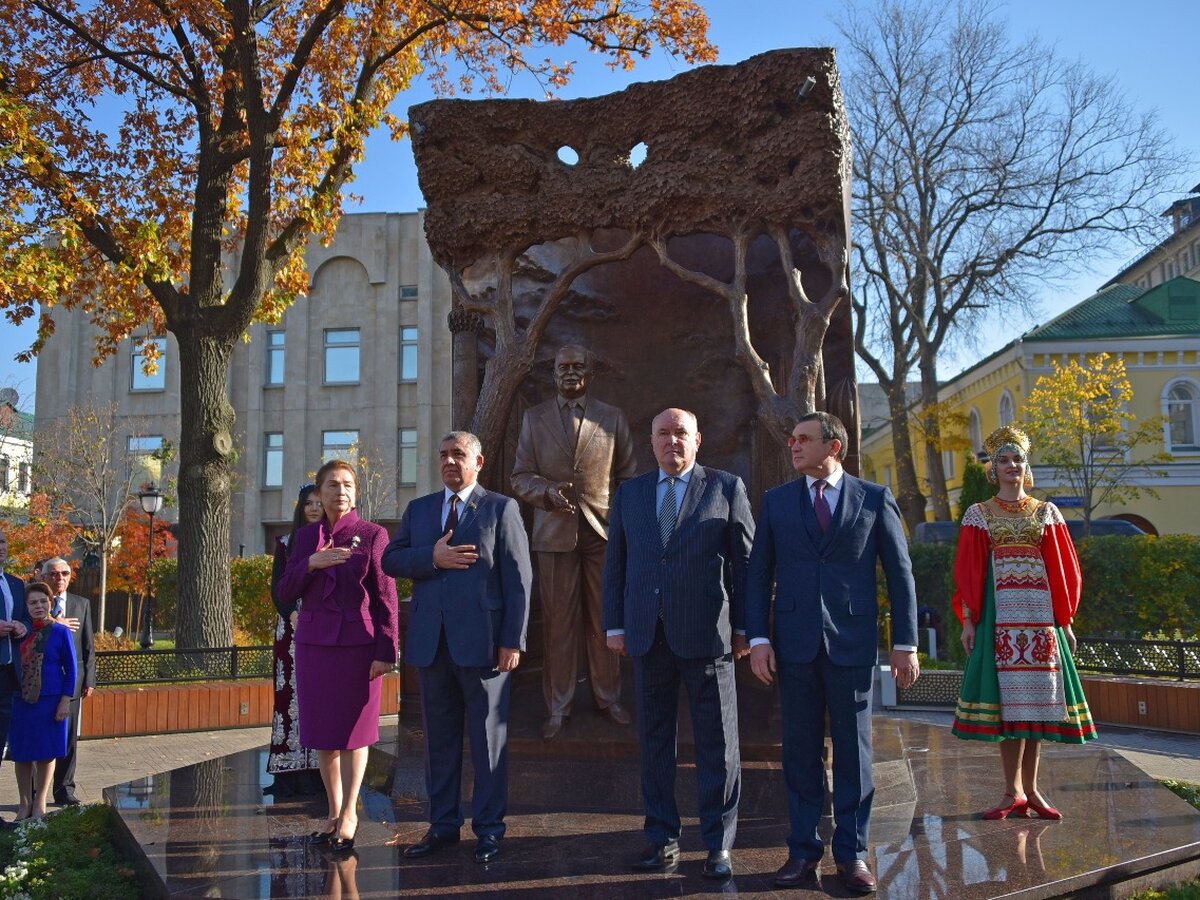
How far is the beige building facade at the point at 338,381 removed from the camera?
108 feet

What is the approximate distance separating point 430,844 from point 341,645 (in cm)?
99

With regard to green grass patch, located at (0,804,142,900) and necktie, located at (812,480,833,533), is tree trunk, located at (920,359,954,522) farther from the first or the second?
green grass patch, located at (0,804,142,900)

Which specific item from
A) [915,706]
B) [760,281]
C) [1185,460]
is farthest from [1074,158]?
[760,281]

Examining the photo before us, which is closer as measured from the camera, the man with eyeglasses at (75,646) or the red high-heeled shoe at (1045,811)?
the red high-heeled shoe at (1045,811)

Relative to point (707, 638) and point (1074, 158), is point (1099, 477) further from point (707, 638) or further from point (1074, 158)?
point (707, 638)

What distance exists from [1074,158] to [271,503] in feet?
84.7

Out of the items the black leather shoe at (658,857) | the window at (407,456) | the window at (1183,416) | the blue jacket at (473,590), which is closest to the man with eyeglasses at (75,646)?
the blue jacket at (473,590)

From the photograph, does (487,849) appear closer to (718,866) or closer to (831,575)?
(718,866)

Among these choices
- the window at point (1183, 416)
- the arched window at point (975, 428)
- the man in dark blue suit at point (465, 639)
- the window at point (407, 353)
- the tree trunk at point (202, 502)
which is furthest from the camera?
the arched window at point (975, 428)

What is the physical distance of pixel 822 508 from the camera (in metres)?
4.54

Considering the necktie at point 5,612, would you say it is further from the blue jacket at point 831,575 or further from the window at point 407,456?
the window at point 407,456

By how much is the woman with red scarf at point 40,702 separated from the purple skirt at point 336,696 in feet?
10.5

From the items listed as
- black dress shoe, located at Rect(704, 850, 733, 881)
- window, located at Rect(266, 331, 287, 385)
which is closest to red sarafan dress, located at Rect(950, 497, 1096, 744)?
black dress shoe, located at Rect(704, 850, 733, 881)

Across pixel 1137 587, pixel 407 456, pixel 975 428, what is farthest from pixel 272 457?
pixel 1137 587
